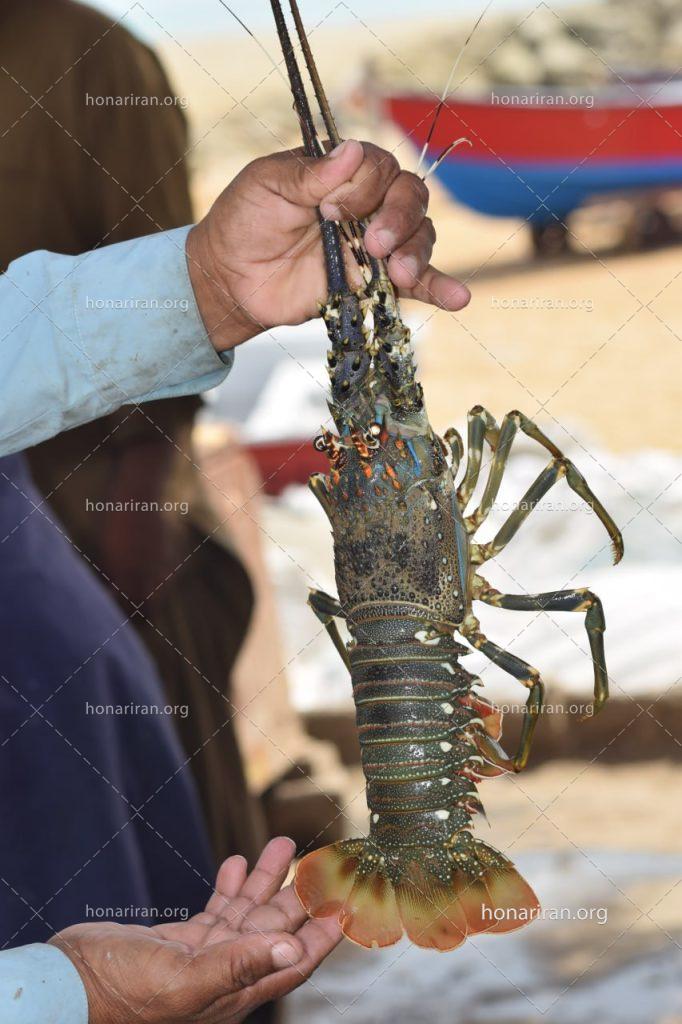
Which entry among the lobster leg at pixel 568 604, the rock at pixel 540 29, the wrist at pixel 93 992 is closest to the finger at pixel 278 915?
the wrist at pixel 93 992

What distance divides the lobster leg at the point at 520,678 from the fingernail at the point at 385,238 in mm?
687

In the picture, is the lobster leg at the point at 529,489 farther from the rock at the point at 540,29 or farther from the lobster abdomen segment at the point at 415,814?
the rock at the point at 540,29

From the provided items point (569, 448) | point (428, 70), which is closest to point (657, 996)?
point (569, 448)

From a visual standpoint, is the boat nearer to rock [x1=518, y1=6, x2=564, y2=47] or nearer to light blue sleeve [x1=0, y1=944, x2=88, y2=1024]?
rock [x1=518, y1=6, x2=564, y2=47]

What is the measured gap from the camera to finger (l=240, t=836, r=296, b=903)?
1.94 m

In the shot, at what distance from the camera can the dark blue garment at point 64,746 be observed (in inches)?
96.2

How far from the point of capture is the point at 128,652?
2684 millimetres

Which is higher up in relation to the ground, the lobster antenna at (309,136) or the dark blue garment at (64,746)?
the lobster antenna at (309,136)

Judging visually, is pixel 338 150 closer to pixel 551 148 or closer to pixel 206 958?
pixel 206 958

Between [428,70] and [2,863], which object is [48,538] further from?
[428,70]

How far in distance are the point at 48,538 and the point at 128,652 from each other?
0.31 m

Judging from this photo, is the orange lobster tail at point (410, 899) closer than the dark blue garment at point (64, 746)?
Yes

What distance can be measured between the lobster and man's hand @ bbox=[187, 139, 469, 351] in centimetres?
6

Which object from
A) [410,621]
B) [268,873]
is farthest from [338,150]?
[268,873]
